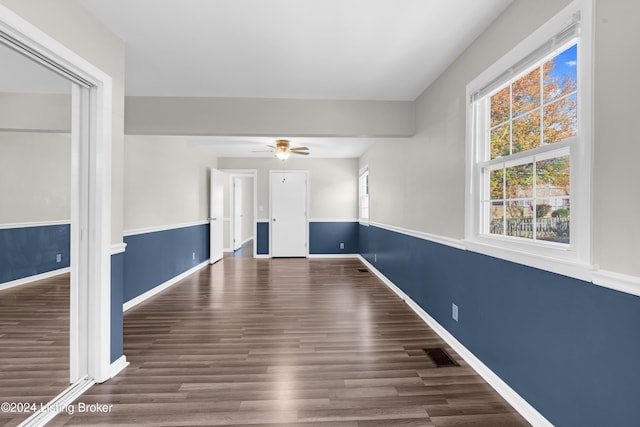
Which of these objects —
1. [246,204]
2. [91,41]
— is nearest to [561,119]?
[91,41]

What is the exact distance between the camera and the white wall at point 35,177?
5.99ft

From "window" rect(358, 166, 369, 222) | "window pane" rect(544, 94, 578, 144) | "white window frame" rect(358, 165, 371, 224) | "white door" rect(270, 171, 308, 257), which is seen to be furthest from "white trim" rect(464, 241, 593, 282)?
"white door" rect(270, 171, 308, 257)

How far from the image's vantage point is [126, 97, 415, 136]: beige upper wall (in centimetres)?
328

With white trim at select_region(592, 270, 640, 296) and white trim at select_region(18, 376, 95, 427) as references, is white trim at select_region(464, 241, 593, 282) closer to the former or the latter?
white trim at select_region(592, 270, 640, 296)

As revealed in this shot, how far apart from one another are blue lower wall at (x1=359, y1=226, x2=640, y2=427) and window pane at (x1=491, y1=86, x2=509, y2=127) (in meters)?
0.96

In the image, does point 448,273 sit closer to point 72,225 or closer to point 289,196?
point 72,225

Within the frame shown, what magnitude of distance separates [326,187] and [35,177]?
550 centimetres

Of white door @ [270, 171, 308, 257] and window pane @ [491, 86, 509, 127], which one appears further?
white door @ [270, 171, 308, 257]

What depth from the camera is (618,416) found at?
1204 mm

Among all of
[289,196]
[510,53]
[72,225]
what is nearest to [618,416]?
[510,53]

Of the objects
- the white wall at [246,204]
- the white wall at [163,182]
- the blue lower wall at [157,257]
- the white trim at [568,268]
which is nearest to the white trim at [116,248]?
the blue lower wall at [157,257]

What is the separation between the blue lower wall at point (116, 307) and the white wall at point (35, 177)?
44cm

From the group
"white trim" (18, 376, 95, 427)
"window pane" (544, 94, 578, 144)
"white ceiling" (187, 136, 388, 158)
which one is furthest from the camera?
"white ceiling" (187, 136, 388, 158)

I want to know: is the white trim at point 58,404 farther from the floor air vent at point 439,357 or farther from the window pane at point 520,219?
the window pane at point 520,219
